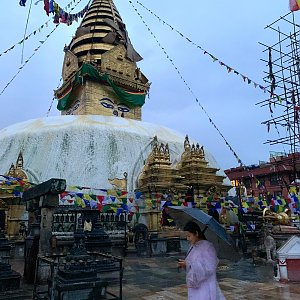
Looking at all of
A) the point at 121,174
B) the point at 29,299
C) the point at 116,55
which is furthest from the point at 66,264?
the point at 116,55

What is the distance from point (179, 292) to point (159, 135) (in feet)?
59.8

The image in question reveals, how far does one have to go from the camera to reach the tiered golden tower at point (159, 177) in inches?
740

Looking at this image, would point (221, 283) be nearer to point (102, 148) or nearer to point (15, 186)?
point (15, 186)

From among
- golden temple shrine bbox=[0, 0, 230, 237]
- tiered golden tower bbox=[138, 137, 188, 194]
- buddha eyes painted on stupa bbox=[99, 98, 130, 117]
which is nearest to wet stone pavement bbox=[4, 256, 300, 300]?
tiered golden tower bbox=[138, 137, 188, 194]

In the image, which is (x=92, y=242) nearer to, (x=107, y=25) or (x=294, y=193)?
(x=294, y=193)

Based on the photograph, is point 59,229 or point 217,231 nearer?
point 217,231

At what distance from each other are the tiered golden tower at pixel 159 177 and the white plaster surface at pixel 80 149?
114 cm

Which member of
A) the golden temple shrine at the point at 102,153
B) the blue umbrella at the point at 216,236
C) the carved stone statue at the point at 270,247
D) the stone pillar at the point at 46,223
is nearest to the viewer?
the blue umbrella at the point at 216,236

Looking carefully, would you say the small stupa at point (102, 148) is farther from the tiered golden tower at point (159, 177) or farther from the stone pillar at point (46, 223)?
the stone pillar at point (46, 223)

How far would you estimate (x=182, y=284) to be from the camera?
28.5ft

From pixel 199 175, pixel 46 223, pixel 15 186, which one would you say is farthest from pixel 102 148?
pixel 46 223

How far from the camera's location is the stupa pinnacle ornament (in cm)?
3119

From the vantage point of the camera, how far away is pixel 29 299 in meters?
7.23

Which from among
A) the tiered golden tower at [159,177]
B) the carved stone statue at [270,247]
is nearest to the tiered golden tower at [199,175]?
the tiered golden tower at [159,177]
